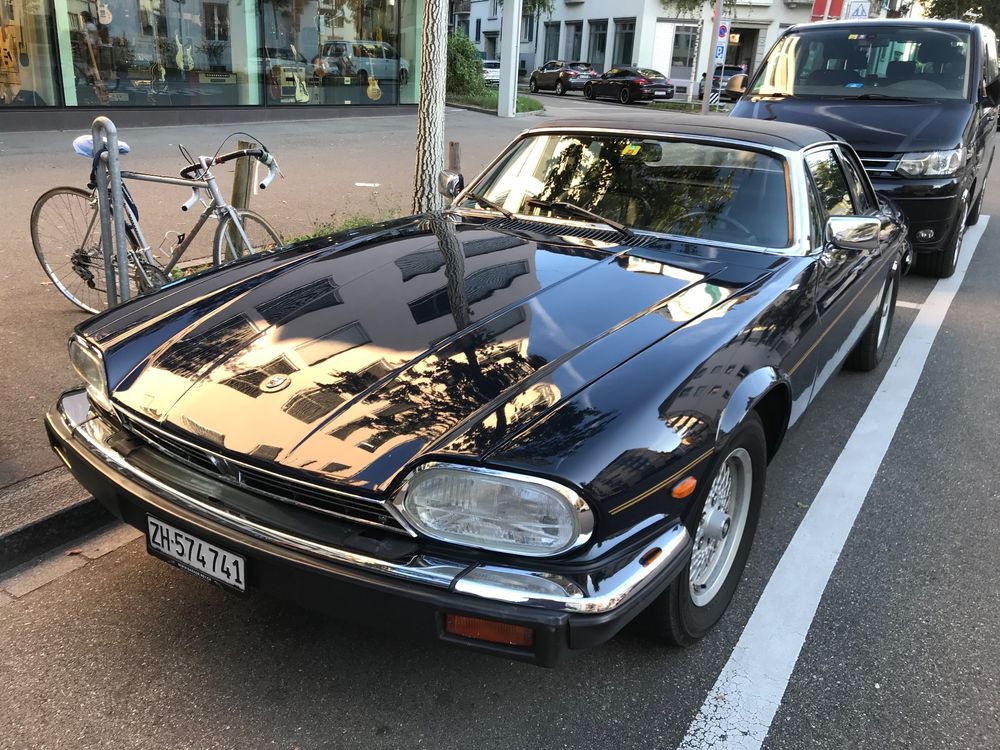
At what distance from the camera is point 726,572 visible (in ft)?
9.20

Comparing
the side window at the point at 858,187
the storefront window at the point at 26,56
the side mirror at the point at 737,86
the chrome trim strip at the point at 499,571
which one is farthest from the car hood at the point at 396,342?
the storefront window at the point at 26,56

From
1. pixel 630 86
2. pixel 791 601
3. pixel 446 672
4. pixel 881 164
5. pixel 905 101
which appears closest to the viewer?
pixel 446 672

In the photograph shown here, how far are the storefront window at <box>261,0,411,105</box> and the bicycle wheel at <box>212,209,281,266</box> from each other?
11.6 meters

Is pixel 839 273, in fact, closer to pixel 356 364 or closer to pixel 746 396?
pixel 746 396

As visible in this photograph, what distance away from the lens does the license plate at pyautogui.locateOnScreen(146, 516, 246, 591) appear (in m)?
2.21

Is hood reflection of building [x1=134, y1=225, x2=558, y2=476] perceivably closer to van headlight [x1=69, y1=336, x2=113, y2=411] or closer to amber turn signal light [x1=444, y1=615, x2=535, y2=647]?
van headlight [x1=69, y1=336, x2=113, y2=411]

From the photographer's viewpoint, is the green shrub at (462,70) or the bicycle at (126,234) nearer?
the bicycle at (126,234)

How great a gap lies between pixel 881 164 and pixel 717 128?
3757 mm

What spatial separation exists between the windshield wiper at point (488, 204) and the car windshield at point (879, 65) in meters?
4.98

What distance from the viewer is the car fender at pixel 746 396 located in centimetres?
238

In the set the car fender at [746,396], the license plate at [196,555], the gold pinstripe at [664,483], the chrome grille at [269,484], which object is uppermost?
the car fender at [746,396]

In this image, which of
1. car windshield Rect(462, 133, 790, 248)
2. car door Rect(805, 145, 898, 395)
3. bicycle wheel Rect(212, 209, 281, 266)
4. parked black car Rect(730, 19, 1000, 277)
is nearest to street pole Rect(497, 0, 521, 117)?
parked black car Rect(730, 19, 1000, 277)

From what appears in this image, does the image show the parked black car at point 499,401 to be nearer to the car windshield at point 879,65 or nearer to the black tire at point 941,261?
the black tire at point 941,261

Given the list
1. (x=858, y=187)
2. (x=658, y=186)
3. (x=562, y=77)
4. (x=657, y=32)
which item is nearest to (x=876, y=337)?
→ (x=858, y=187)
